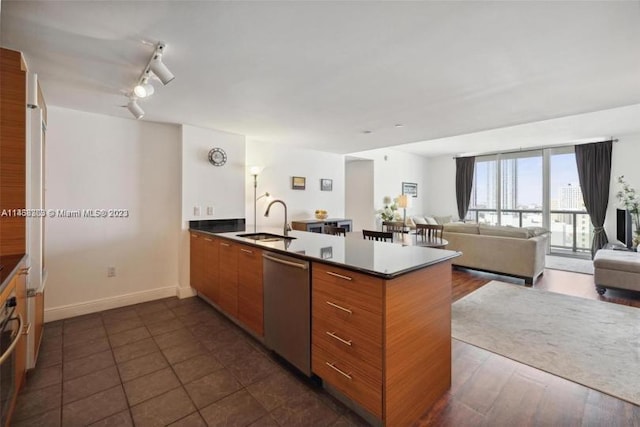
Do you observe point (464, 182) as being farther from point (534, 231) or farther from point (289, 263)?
point (289, 263)

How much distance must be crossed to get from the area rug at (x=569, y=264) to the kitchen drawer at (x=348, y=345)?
17.7 feet

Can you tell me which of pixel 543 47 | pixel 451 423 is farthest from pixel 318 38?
pixel 451 423

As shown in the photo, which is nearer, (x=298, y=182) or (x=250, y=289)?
(x=250, y=289)

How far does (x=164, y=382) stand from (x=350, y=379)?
1.33m

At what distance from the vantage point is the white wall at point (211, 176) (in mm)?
3611

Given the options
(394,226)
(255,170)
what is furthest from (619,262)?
(255,170)

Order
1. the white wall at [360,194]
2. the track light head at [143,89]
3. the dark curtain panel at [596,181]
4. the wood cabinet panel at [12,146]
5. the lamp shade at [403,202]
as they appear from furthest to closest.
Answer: the white wall at [360,194], the lamp shade at [403,202], the dark curtain panel at [596,181], the track light head at [143,89], the wood cabinet panel at [12,146]

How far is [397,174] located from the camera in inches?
299

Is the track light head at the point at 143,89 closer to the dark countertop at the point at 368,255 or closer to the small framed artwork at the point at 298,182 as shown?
the dark countertop at the point at 368,255

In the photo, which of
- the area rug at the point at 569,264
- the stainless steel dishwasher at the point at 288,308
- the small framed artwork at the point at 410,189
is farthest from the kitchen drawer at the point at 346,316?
the small framed artwork at the point at 410,189

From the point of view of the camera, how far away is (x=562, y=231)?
6.71 m

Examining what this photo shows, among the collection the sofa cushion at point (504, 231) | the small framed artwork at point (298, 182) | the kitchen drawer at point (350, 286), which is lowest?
the kitchen drawer at point (350, 286)

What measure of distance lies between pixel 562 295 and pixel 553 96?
255 cm

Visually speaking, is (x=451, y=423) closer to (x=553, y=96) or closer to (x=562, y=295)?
(x=553, y=96)
